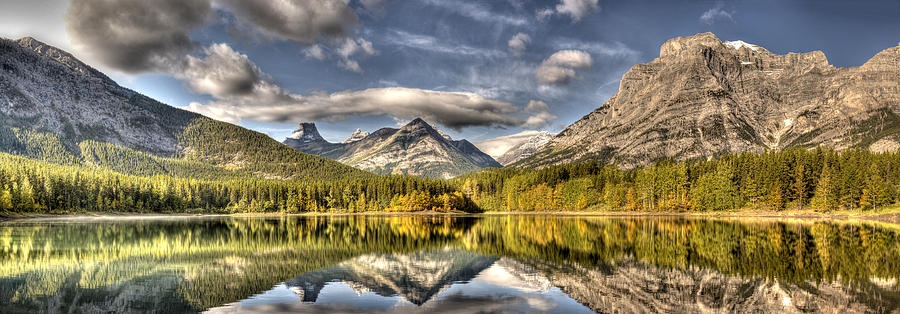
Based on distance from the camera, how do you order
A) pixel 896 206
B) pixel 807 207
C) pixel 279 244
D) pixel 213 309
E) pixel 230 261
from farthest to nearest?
1. pixel 807 207
2. pixel 896 206
3. pixel 279 244
4. pixel 230 261
5. pixel 213 309

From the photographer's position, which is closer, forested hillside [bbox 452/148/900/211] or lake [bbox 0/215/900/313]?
lake [bbox 0/215/900/313]

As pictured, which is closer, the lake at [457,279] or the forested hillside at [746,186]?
the lake at [457,279]

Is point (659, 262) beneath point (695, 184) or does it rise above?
beneath

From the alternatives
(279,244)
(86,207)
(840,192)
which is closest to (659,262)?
(279,244)

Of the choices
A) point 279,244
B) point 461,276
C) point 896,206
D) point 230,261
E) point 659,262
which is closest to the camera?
point 461,276

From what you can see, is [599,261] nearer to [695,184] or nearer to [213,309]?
[213,309]

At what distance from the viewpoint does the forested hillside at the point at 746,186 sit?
410 ft

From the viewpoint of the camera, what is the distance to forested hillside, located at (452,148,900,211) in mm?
125000

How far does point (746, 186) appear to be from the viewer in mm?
Answer: 146250

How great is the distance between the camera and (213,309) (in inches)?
867

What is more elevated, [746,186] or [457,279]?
[746,186]

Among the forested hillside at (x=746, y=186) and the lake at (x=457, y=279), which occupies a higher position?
the forested hillside at (x=746, y=186)

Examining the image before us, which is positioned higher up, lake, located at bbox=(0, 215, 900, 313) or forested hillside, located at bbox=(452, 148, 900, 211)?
forested hillside, located at bbox=(452, 148, 900, 211)

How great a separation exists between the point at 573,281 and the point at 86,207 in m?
195
